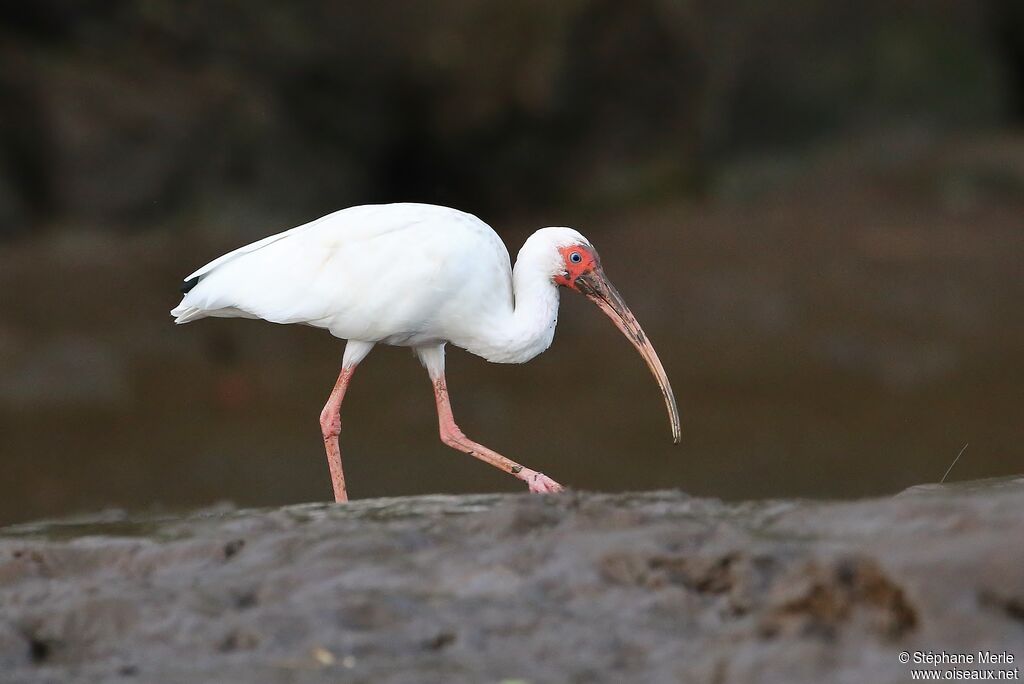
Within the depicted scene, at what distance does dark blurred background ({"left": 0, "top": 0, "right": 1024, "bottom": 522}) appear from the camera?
1241cm

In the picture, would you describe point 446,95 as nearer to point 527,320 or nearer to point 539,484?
point 527,320

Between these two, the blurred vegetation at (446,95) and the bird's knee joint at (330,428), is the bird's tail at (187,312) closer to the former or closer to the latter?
the bird's knee joint at (330,428)

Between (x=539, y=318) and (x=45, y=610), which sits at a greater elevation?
(x=539, y=318)

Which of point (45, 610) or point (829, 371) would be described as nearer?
point (45, 610)

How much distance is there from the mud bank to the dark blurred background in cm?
667

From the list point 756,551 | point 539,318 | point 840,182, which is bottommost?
point 756,551

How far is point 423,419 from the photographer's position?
42.1 feet

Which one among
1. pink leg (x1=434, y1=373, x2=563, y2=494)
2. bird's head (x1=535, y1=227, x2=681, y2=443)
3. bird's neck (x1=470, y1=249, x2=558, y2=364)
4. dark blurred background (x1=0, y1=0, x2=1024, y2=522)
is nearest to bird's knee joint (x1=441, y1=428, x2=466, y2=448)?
pink leg (x1=434, y1=373, x2=563, y2=494)

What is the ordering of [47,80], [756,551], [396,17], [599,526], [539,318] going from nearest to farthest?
[756,551]
[599,526]
[539,318]
[47,80]
[396,17]

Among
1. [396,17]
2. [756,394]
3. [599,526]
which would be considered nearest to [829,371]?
[756,394]

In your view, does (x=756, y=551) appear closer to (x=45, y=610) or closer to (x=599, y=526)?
(x=599, y=526)

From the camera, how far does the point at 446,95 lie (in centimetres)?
1552

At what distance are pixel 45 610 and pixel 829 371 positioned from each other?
32.8 ft

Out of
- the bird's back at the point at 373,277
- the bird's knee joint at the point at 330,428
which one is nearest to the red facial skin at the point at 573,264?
the bird's back at the point at 373,277
